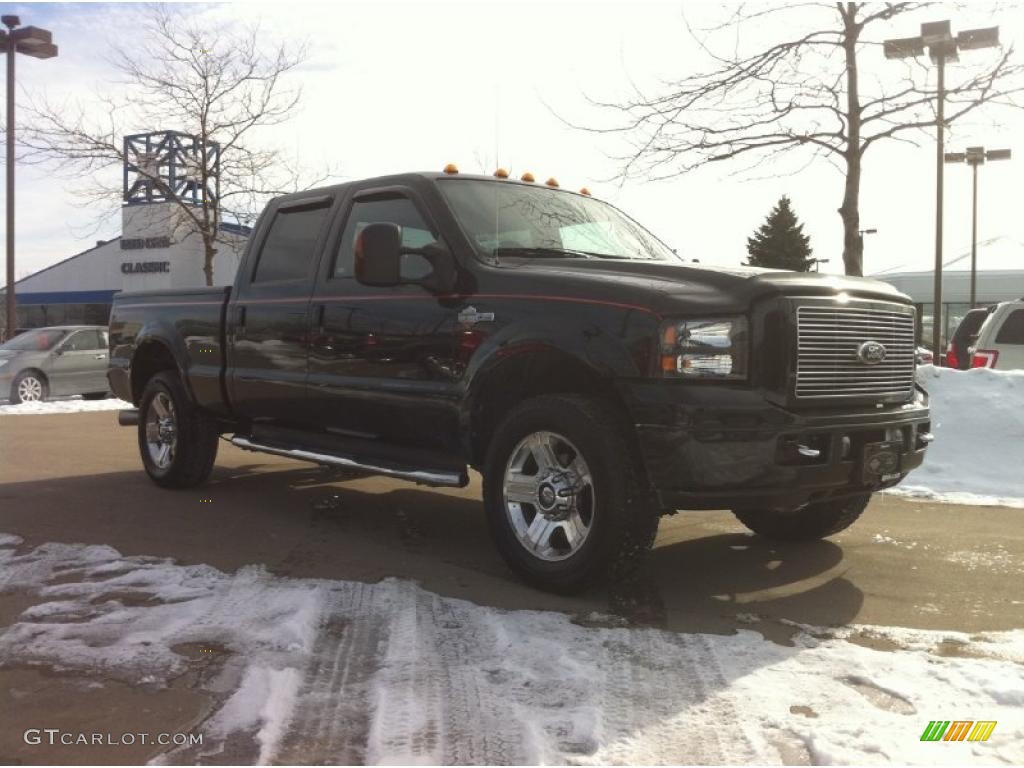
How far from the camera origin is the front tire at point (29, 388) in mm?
15008

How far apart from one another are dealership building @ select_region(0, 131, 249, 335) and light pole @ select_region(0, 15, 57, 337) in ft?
8.14

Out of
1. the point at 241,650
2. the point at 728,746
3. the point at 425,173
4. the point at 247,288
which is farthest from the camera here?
the point at 247,288

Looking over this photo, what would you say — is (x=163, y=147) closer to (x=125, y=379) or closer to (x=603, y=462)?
(x=125, y=379)

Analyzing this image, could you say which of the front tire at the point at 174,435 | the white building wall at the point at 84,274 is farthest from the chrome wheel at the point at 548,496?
the white building wall at the point at 84,274

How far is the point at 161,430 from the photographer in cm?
708

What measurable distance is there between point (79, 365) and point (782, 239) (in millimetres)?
40535

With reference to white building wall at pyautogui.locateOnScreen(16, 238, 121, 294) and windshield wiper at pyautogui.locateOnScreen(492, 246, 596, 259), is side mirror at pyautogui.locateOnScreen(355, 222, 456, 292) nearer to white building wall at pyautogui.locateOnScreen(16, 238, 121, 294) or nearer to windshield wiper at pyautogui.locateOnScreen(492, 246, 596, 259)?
windshield wiper at pyautogui.locateOnScreen(492, 246, 596, 259)

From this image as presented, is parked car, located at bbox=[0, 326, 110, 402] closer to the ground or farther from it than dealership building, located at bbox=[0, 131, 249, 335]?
closer to the ground

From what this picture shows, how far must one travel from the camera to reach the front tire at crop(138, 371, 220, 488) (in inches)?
267

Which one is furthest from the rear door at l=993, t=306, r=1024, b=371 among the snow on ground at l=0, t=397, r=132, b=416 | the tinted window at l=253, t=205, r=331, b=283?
the snow on ground at l=0, t=397, r=132, b=416

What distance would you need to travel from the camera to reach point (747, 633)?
378cm

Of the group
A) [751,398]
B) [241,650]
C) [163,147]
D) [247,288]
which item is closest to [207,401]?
[247,288]

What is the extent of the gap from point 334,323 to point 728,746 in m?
3.49

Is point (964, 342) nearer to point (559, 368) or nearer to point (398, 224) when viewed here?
point (398, 224)
